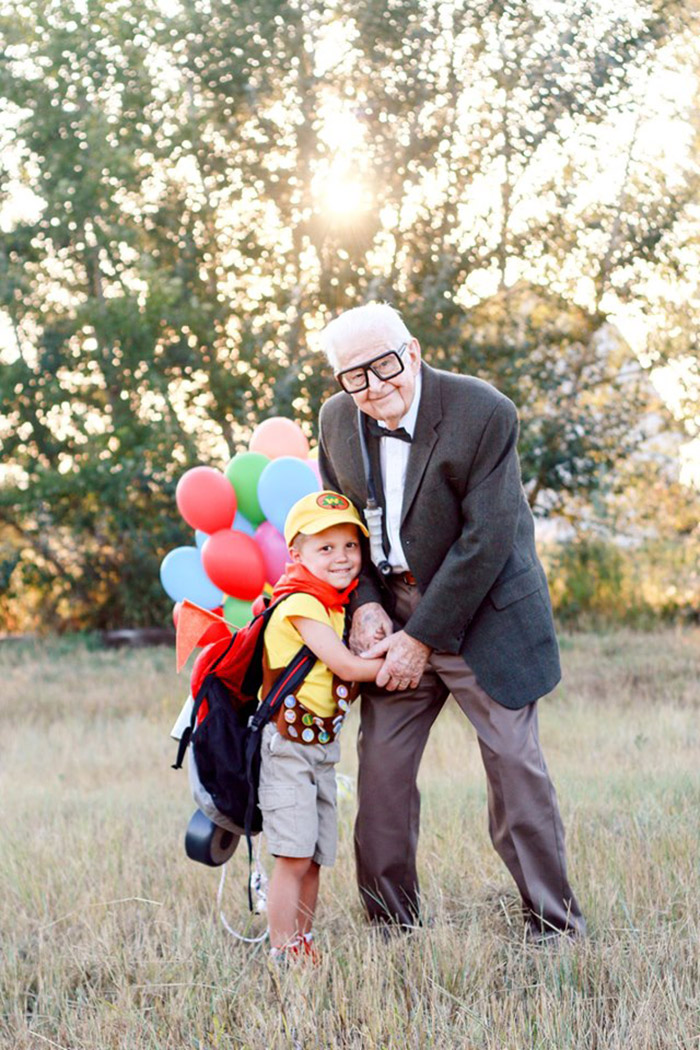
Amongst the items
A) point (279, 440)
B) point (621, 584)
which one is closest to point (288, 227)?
point (621, 584)

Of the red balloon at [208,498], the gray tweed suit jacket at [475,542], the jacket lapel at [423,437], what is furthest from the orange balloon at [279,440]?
the jacket lapel at [423,437]

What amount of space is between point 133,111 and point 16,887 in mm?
10383

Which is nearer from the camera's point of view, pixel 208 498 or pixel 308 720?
pixel 308 720

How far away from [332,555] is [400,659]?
1.26ft

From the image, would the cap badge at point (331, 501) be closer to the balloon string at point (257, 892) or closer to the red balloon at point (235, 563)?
the balloon string at point (257, 892)

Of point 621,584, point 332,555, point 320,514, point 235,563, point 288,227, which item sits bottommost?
point 621,584

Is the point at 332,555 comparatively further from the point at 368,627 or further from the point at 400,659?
the point at 400,659

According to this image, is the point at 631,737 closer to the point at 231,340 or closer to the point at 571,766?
the point at 571,766

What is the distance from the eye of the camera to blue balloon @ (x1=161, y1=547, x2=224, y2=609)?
6.10 metres

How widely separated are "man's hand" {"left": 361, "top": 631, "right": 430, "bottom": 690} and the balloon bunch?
1779 millimetres

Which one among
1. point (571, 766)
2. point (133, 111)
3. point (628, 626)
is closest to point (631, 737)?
point (571, 766)

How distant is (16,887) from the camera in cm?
477

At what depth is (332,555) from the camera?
379 cm

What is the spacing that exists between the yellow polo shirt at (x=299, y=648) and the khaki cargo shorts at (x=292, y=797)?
131 mm
